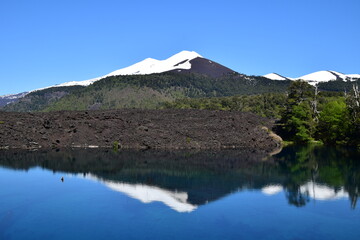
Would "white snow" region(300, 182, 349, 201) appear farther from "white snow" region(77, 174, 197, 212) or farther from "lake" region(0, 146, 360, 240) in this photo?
"white snow" region(77, 174, 197, 212)

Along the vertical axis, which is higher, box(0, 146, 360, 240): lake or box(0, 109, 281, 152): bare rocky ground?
box(0, 109, 281, 152): bare rocky ground

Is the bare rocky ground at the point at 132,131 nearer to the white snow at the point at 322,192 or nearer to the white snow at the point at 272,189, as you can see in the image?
the white snow at the point at 272,189

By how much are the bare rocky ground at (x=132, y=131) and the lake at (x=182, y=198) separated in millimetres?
16629

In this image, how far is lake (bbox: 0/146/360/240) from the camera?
875 inches

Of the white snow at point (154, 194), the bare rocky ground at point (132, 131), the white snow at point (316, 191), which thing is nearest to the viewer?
the white snow at point (154, 194)

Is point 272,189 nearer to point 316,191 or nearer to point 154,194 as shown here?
point 316,191

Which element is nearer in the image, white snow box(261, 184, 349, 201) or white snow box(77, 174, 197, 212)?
white snow box(77, 174, 197, 212)

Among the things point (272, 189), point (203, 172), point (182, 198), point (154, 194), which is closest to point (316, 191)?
point (272, 189)

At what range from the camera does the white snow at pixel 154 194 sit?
2785cm

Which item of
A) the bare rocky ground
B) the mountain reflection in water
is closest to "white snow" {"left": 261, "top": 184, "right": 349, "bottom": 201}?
the mountain reflection in water

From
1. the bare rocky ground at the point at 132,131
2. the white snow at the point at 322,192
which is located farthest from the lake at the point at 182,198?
the bare rocky ground at the point at 132,131

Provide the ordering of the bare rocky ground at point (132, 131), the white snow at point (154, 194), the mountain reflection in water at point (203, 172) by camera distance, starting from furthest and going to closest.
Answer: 1. the bare rocky ground at point (132, 131)
2. the mountain reflection in water at point (203, 172)
3. the white snow at point (154, 194)

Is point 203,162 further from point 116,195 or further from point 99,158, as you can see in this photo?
point 116,195

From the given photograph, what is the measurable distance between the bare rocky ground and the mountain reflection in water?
8707mm
